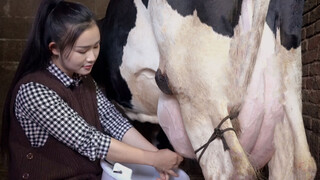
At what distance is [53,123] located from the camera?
1.08 m

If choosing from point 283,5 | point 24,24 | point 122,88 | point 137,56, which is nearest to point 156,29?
point 137,56

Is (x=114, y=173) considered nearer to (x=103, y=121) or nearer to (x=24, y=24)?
(x=103, y=121)

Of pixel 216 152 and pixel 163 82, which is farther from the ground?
pixel 163 82

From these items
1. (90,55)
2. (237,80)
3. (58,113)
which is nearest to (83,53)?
(90,55)

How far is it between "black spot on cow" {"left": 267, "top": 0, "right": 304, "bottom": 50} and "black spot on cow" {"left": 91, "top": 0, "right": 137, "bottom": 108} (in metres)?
0.50

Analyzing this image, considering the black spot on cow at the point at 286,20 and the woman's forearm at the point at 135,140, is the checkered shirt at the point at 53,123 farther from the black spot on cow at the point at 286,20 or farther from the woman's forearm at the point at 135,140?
the black spot on cow at the point at 286,20

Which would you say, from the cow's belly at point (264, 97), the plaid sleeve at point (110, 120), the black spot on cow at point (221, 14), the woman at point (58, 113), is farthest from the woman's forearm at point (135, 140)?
the black spot on cow at point (221, 14)

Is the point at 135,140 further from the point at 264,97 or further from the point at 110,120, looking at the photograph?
the point at 264,97

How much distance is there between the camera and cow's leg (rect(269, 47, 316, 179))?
3.39 feet

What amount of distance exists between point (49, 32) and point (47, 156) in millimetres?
356

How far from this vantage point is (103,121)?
4.49 ft

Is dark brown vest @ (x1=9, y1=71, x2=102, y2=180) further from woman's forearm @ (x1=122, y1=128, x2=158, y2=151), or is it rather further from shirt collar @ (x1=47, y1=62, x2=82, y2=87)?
woman's forearm @ (x1=122, y1=128, x2=158, y2=151)

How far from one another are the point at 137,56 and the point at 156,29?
0.74ft

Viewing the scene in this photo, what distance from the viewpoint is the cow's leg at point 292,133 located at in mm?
1032
